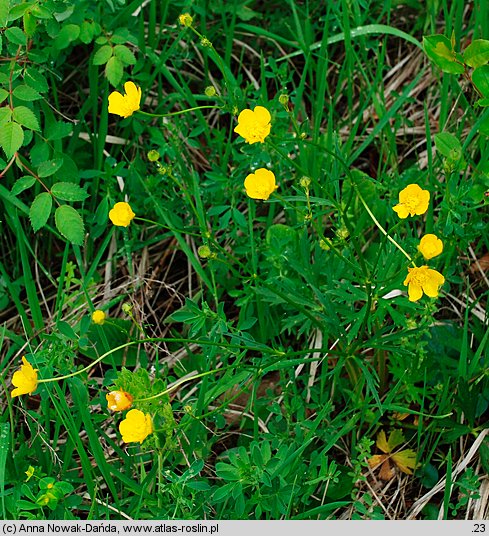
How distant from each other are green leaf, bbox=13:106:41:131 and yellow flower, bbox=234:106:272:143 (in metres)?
0.61

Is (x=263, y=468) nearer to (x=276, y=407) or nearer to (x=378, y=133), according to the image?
(x=276, y=407)

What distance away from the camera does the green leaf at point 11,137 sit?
2.05 m

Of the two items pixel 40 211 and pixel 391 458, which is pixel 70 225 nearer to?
pixel 40 211

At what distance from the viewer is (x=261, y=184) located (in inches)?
70.6

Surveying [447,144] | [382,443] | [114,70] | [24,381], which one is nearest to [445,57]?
[447,144]

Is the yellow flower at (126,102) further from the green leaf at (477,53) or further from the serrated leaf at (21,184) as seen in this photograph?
the green leaf at (477,53)

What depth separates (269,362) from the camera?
189 cm

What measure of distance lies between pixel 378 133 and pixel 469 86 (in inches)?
13.7

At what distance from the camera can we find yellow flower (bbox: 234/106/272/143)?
5.88 ft

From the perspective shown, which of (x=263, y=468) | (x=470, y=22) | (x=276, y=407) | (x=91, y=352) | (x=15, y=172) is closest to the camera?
(x=263, y=468)

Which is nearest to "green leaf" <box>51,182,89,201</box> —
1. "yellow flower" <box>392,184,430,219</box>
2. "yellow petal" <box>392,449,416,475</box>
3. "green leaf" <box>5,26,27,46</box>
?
"green leaf" <box>5,26,27,46</box>

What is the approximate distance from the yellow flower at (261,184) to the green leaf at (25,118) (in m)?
0.65

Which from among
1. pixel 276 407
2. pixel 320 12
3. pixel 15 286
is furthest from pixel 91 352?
pixel 320 12

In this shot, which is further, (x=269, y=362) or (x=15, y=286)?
(x=15, y=286)
